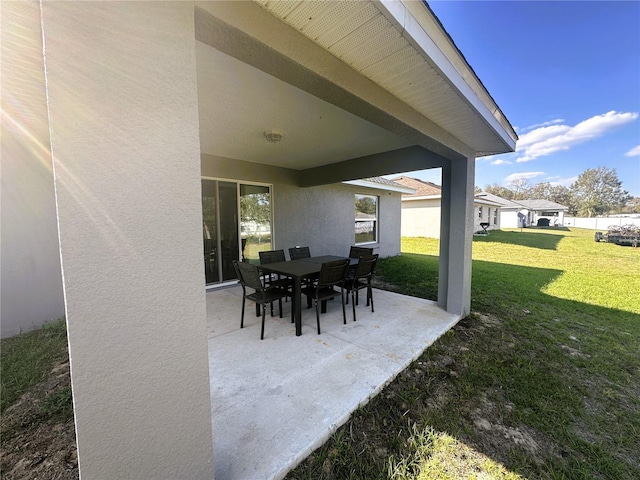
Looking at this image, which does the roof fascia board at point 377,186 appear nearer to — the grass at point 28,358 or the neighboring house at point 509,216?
the grass at point 28,358

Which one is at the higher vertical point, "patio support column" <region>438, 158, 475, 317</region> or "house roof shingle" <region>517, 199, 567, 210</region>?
"house roof shingle" <region>517, 199, 567, 210</region>

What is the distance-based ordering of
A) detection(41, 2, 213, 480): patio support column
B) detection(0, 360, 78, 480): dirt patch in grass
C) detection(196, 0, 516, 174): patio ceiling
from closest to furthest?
detection(41, 2, 213, 480): patio support column
detection(196, 0, 516, 174): patio ceiling
detection(0, 360, 78, 480): dirt patch in grass

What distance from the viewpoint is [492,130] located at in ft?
10.3

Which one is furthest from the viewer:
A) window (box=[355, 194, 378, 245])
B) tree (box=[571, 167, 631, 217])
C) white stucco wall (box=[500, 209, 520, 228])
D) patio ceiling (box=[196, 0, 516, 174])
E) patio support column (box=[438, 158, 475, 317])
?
tree (box=[571, 167, 631, 217])

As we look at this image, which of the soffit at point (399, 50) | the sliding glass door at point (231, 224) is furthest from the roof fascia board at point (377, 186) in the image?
the soffit at point (399, 50)

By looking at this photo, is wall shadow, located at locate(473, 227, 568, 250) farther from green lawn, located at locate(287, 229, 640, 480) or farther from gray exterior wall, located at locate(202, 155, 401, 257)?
green lawn, located at locate(287, 229, 640, 480)

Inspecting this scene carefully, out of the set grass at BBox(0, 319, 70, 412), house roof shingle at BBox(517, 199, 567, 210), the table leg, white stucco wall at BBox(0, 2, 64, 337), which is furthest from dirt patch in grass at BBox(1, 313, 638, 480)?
house roof shingle at BBox(517, 199, 567, 210)

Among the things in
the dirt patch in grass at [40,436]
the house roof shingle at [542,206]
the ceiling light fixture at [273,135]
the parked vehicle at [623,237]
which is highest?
the house roof shingle at [542,206]

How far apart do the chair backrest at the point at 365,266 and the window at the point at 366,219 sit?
16.4 feet

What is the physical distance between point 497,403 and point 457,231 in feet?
8.16

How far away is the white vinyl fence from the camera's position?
2487 centimetres

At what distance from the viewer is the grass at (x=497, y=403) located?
67.1 inches

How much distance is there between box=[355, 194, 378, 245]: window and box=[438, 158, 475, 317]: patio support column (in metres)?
4.97

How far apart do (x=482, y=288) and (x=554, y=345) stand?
271cm
